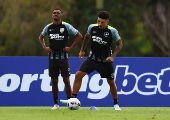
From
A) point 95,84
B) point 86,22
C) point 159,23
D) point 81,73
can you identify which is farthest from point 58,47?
point 159,23

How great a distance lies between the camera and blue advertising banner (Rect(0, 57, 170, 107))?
13844 mm

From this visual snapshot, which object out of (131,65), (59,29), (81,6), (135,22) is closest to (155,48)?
(135,22)

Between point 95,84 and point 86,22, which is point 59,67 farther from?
point 86,22

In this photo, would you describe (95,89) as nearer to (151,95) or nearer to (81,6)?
(151,95)

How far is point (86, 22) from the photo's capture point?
35969mm

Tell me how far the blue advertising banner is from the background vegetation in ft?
49.8

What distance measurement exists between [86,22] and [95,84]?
73.0 feet

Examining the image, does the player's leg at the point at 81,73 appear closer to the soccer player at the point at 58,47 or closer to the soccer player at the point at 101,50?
the soccer player at the point at 101,50

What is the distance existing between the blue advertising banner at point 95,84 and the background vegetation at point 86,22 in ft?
49.8

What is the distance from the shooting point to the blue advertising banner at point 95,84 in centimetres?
1384

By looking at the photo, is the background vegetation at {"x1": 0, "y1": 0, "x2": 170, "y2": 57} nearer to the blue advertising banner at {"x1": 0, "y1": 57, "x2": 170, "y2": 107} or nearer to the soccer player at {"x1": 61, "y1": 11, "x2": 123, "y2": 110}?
the blue advertising banner at {"x1": 0, "y1": 57, "x2": 170, "y2": 107}

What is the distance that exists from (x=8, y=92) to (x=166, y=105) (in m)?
4.11

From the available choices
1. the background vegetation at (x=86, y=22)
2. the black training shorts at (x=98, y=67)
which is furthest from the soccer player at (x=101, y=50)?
the background vegetation at (x=86, y=22)

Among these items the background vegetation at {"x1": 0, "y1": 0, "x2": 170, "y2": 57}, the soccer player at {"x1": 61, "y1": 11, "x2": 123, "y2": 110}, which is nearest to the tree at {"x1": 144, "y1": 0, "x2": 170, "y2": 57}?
the background vegetation at {"x1": 0, "y1": 0, "x2": 170, "y2": 57}
